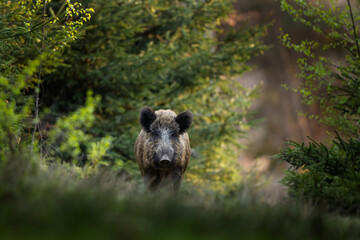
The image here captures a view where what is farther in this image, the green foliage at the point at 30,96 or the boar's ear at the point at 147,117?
the boar's ear at the point at 147,117

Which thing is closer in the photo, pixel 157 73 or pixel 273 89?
pixel 157 73

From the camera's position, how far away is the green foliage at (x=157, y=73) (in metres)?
11.0

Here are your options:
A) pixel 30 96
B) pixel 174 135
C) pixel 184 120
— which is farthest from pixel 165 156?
pixel 30 96

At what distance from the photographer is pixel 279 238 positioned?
9.27 feet

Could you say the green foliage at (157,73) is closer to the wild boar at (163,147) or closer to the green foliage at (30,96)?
the green foliage at (30,96)

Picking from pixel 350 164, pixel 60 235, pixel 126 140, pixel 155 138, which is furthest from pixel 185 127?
pixel 60 235

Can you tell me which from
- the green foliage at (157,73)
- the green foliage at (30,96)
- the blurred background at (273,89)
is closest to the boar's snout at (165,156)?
the green foliage at (30,96)

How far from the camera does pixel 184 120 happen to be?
276 inches

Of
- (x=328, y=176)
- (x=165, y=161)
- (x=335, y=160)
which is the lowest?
(x=165, y=161)

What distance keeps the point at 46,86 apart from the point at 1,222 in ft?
31.2

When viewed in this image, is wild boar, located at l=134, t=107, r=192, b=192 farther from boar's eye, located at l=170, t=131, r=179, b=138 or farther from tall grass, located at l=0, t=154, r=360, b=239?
tall grass, located at l=0, t=154, r=360, b=239

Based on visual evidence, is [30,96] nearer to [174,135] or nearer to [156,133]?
[156,133]

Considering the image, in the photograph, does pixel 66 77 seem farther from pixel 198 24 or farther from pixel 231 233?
pixel 231 233

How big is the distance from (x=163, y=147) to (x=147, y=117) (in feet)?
2.46
